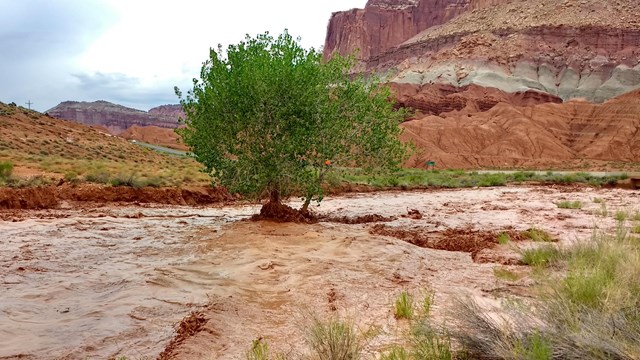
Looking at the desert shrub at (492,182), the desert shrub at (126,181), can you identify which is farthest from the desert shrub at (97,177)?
A: the desert shrub at (492,182)

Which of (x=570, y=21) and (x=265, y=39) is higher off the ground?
(x=570, y=21)

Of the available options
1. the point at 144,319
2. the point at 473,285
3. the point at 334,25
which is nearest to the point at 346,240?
the point at 473,285

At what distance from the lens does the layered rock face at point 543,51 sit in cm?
8994

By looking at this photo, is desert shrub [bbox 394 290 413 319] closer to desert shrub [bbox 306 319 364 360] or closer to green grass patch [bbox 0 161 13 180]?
desert shrub [bbox 306 319 364 360]

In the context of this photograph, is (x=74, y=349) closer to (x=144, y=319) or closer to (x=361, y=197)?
(x=144, y=319)

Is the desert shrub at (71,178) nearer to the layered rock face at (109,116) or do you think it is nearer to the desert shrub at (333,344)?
the desert shrub at (333,344)

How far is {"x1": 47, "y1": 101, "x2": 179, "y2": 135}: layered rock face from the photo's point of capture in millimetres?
157750

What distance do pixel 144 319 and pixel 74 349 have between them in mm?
991

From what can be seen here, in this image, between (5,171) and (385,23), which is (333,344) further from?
(385,23)

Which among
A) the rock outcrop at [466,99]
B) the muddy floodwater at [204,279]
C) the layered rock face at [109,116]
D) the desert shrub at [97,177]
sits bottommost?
the muddy floodwater at [204,279]

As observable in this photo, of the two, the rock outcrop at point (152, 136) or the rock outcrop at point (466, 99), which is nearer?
the rock outcrop at point (466, 99)

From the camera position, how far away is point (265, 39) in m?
14.3

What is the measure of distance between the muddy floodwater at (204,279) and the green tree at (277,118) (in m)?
1.58

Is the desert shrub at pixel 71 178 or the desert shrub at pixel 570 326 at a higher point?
the desert shrub at pixel 71 178
